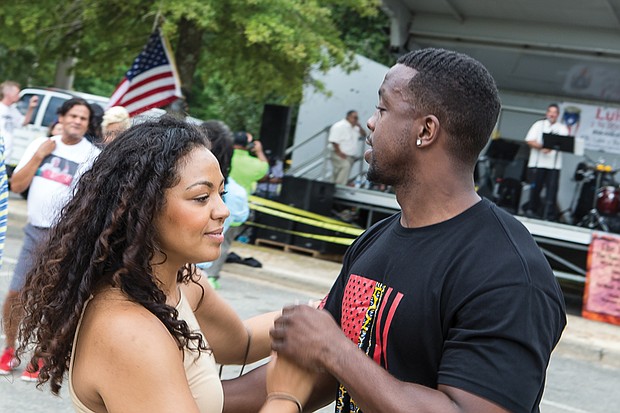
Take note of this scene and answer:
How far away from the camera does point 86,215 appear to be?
2.33 metres

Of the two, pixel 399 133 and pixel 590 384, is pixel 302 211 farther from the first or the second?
pixel 399 133

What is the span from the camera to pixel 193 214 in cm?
231

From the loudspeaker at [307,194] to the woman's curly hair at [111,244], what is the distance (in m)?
13.1

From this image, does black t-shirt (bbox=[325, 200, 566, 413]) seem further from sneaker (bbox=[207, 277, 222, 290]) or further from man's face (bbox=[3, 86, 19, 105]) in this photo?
man's face (bbox=[3, 86, 19, 105])

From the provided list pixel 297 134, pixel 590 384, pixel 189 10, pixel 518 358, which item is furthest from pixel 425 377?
pixel 297 134

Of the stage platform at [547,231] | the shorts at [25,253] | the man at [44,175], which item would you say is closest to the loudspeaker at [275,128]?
the stage platform at [547,231]

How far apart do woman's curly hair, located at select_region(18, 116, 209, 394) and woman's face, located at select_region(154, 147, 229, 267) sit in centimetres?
2

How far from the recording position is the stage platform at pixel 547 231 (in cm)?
1366

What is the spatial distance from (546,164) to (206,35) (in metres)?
6.50

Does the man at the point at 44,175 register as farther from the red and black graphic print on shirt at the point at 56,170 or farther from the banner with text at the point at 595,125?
the banner with text at the point at 595,125

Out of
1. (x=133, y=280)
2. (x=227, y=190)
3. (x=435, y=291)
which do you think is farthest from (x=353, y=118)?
(x=435, y=291)

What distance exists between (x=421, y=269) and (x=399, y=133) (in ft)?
1.14

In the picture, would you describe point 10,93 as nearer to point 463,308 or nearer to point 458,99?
point 458,99

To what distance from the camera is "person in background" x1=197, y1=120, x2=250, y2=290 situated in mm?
6867
